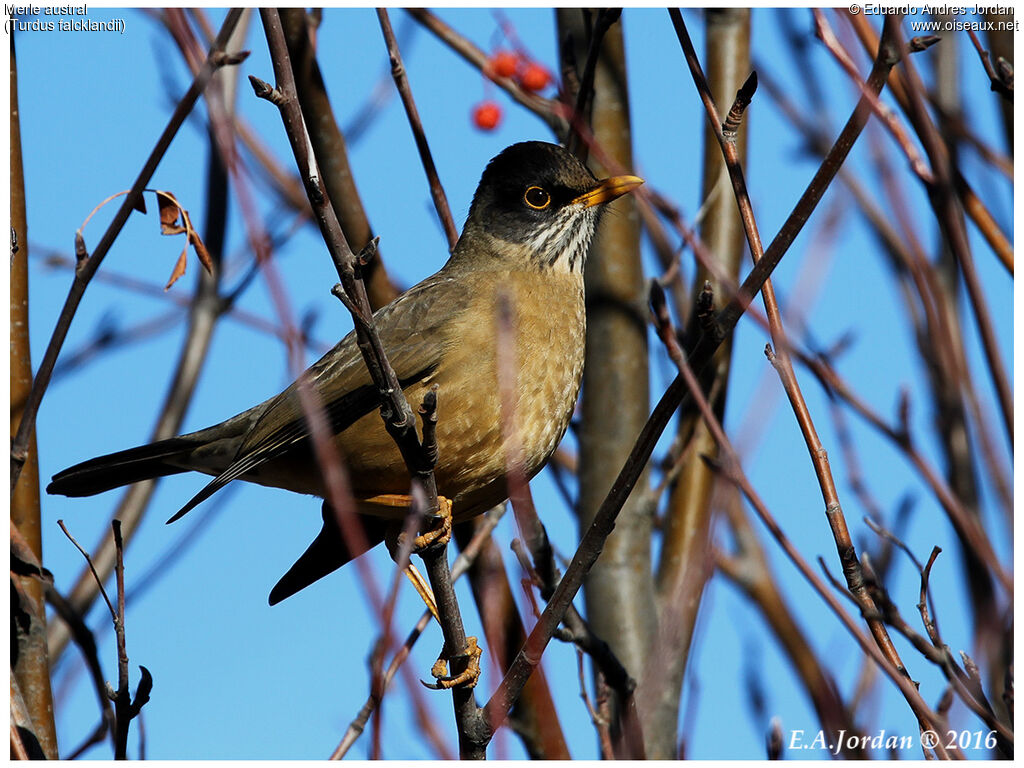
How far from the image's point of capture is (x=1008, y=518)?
2479mm

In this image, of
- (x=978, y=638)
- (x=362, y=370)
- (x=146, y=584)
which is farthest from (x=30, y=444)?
(x=978, y=638)

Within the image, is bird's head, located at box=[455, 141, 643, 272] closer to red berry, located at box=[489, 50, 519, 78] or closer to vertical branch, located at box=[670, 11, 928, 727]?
red berry, located at box=[489, 50, 519, 78]

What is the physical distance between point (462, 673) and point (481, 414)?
1102mm

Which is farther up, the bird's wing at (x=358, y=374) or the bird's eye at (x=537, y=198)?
the bird's eye at (x=537, y=198)

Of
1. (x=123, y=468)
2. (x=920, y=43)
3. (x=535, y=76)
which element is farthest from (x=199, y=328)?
(x=920, y=43)

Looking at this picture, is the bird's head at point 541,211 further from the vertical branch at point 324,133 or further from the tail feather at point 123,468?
the tail feather at point 123,468

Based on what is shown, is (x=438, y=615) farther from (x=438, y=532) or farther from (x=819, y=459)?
(x=819, y=459)

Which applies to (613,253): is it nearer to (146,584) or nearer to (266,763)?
(146,584)

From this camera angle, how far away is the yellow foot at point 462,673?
12.5 feet

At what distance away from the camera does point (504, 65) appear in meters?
5.01

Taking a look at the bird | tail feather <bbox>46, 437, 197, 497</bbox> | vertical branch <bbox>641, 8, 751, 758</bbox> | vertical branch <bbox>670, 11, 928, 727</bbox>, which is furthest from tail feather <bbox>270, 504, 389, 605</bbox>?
vertical branch <bbox>670, 11, 928, 727</bbox>

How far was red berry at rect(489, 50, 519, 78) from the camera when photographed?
197 inches

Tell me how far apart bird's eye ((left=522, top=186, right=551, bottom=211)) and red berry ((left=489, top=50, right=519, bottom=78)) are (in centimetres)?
71

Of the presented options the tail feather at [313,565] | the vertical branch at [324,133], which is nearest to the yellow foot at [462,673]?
the tail feather at [313,565]
